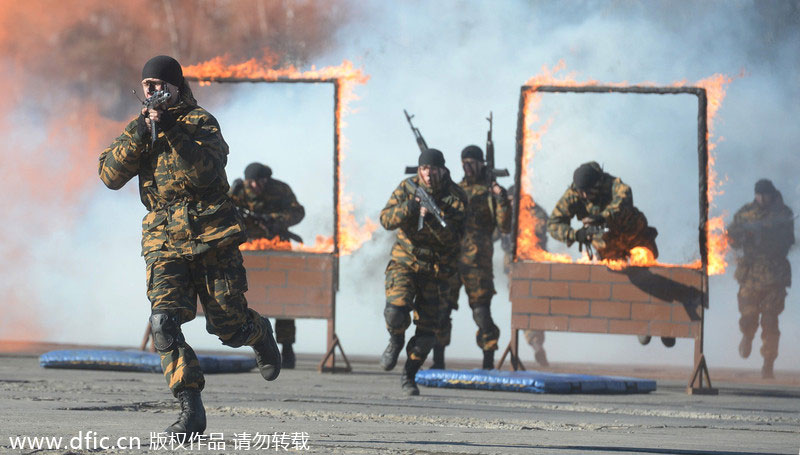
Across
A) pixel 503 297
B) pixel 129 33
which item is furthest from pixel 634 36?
pixel 129 33

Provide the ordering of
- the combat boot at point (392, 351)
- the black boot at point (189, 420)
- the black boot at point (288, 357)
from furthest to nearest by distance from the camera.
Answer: the black boot at point (288, 357) < the combat boot at point (392, 351) < the black boot at point (189, 420)

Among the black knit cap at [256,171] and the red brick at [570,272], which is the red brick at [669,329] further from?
the black knit cap at [256,171]

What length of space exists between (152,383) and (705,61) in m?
9.67

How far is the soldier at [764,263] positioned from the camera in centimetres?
1644

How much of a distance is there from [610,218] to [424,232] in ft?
8.26

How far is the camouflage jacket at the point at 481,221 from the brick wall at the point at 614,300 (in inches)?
21.3

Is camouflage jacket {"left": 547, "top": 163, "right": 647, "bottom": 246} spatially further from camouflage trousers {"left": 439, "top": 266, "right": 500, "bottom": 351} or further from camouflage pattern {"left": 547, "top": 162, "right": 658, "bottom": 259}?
camouflage trousers {"left": 439, "top": 266, "right": 500, "bottom": 351}

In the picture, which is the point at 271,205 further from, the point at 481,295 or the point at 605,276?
the point at 605,276

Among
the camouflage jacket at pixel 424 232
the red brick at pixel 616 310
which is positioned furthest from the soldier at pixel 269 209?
the camouflage jacket at pixel 424 232

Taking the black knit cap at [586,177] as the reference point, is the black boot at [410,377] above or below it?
below

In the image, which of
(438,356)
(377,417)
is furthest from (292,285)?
(377,417)

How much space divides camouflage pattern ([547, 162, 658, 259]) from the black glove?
1.6 inches

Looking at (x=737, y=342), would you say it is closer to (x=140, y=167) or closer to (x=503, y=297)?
(x=503, y=297)

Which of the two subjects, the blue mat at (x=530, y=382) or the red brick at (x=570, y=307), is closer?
the blue mat at (x=530, y=382)
